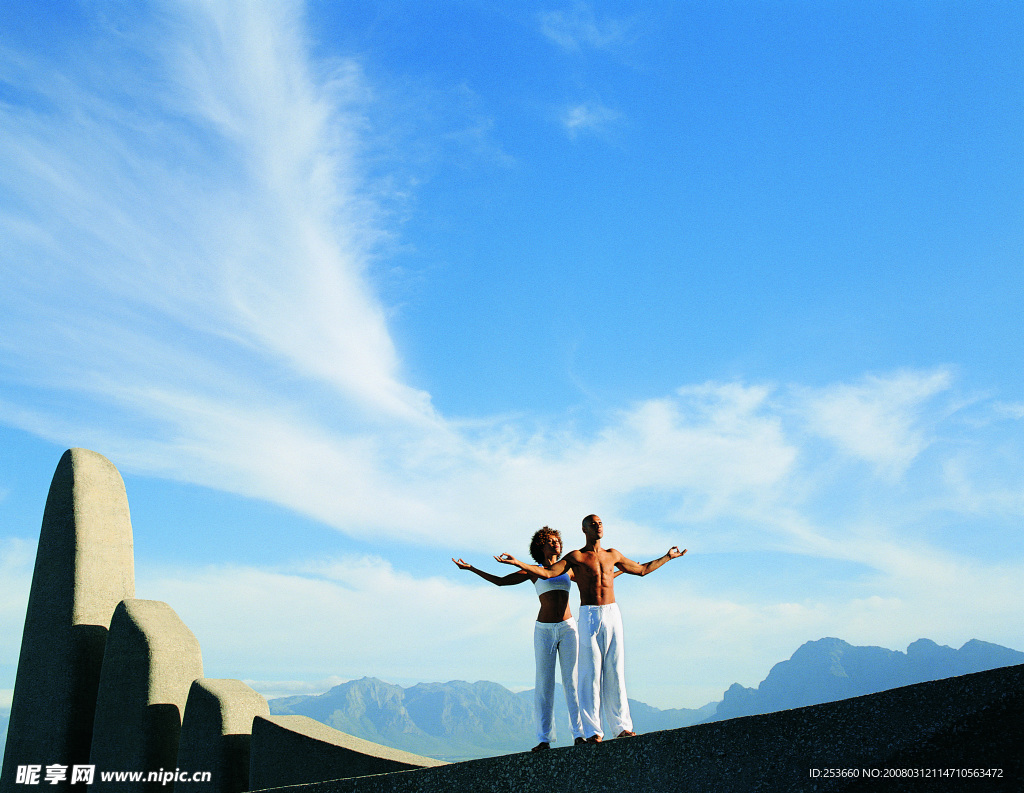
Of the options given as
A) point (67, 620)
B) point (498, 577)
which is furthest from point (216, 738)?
point (498, 577)

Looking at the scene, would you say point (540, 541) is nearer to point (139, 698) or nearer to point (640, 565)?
point (640, 565)

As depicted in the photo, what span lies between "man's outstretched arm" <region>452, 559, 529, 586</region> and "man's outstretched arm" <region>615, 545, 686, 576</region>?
39.0 inches

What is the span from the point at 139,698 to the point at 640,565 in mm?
8919

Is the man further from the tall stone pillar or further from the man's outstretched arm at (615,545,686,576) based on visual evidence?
the tall stone pillar

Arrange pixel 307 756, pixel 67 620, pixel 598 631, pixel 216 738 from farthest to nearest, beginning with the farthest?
pixel 67 620, pixel 216 738, pixel 307 756, pixel 598 631

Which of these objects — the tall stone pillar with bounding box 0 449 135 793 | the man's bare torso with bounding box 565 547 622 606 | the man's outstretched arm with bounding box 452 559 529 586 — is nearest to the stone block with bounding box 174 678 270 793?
the tall stone pillar with bounding box 0 449 135 793

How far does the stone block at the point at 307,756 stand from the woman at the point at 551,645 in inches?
106

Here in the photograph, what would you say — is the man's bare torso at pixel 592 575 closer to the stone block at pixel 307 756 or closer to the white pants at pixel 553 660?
the white pants at pixel 553 660

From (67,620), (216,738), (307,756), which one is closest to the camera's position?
(307,756)

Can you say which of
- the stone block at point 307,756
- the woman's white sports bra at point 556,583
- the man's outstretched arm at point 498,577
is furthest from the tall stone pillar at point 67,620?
the woman's white sports bra at point 556,583

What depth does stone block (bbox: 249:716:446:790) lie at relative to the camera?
9.77 metres

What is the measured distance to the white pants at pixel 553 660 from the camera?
295 inches

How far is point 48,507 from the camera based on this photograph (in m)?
14.4

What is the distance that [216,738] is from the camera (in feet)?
37.1
